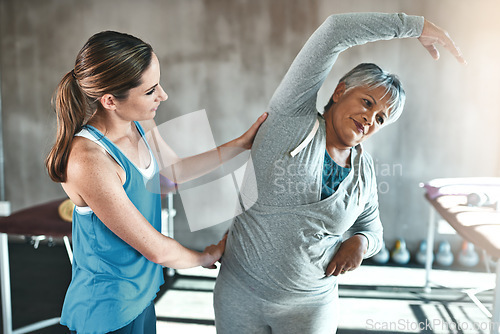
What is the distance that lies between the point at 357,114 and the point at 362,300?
1.36m

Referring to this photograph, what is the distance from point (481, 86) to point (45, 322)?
2142 mm

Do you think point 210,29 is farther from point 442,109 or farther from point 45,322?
point 45,322

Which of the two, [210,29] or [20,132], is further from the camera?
[20,132]

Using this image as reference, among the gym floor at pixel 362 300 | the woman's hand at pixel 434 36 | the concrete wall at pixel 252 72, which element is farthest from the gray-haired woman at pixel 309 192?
the concrete wall at pixel 252 72

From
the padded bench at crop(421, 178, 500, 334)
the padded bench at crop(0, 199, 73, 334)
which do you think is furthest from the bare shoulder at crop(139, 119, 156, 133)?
the padded bench at crop(421, 178, 500, 334)

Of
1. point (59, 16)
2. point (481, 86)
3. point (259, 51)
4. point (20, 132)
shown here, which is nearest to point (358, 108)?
point (481, 86)

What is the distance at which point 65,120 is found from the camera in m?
0.76

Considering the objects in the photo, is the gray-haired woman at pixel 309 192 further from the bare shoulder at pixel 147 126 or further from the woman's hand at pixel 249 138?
the bare shoulder at pixel 147 126

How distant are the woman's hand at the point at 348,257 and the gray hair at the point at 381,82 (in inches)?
10.4

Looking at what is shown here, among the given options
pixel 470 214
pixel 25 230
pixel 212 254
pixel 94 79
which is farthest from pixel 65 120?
pixel 470 214

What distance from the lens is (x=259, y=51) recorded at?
2275 millimetres

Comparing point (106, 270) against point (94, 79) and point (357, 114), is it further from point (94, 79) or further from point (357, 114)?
point (357, 114)

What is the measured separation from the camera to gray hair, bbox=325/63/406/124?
81 centimetres

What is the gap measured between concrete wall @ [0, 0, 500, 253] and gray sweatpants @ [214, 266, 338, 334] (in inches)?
44.6
